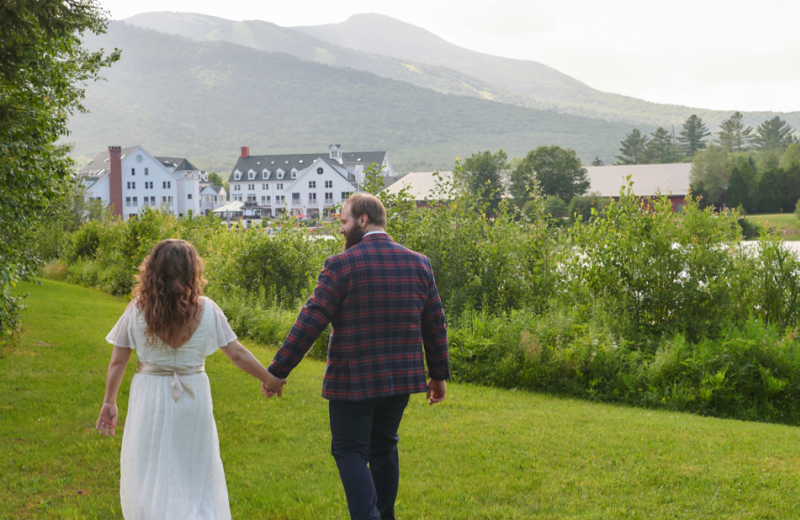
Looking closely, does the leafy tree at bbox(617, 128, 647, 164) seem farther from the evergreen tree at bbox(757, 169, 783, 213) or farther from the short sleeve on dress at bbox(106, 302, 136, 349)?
the short sleeve on dress at bbox(106, 302, 136, 349)

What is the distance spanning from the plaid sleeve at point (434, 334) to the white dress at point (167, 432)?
135cm

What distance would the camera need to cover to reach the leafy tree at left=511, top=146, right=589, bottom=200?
3214 inches

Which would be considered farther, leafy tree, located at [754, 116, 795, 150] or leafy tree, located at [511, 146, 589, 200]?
leafy tree, located at [754, 116, 795, 150]

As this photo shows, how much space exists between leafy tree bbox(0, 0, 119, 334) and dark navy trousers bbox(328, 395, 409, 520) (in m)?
5.01

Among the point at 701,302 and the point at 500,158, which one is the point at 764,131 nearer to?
the point at 500,158

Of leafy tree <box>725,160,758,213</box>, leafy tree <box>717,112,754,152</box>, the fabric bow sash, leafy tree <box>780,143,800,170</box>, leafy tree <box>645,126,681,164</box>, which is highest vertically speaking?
leafy tree <box>717,112,754,152</box>

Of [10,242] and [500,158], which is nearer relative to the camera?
[10,242]

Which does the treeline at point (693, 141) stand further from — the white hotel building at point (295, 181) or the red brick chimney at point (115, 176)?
the red brick chimney at point (115, 176)

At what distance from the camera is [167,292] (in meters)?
3.64

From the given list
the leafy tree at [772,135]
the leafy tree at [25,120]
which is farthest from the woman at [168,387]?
the leafy tree at [772,135]

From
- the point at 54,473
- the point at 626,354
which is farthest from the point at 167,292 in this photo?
the point at 626,354

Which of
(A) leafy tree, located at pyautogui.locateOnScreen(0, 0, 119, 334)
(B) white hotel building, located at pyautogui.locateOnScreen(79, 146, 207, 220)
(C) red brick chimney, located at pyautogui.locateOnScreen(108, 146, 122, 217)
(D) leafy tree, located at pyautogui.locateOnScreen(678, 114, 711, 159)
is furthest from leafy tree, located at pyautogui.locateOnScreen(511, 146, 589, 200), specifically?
(A) leafy tree, located at pyautogui.locateOnScreen(0, 0, 119, 334)

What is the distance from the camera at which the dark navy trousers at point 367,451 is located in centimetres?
384

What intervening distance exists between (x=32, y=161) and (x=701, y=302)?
10512 millimetres
